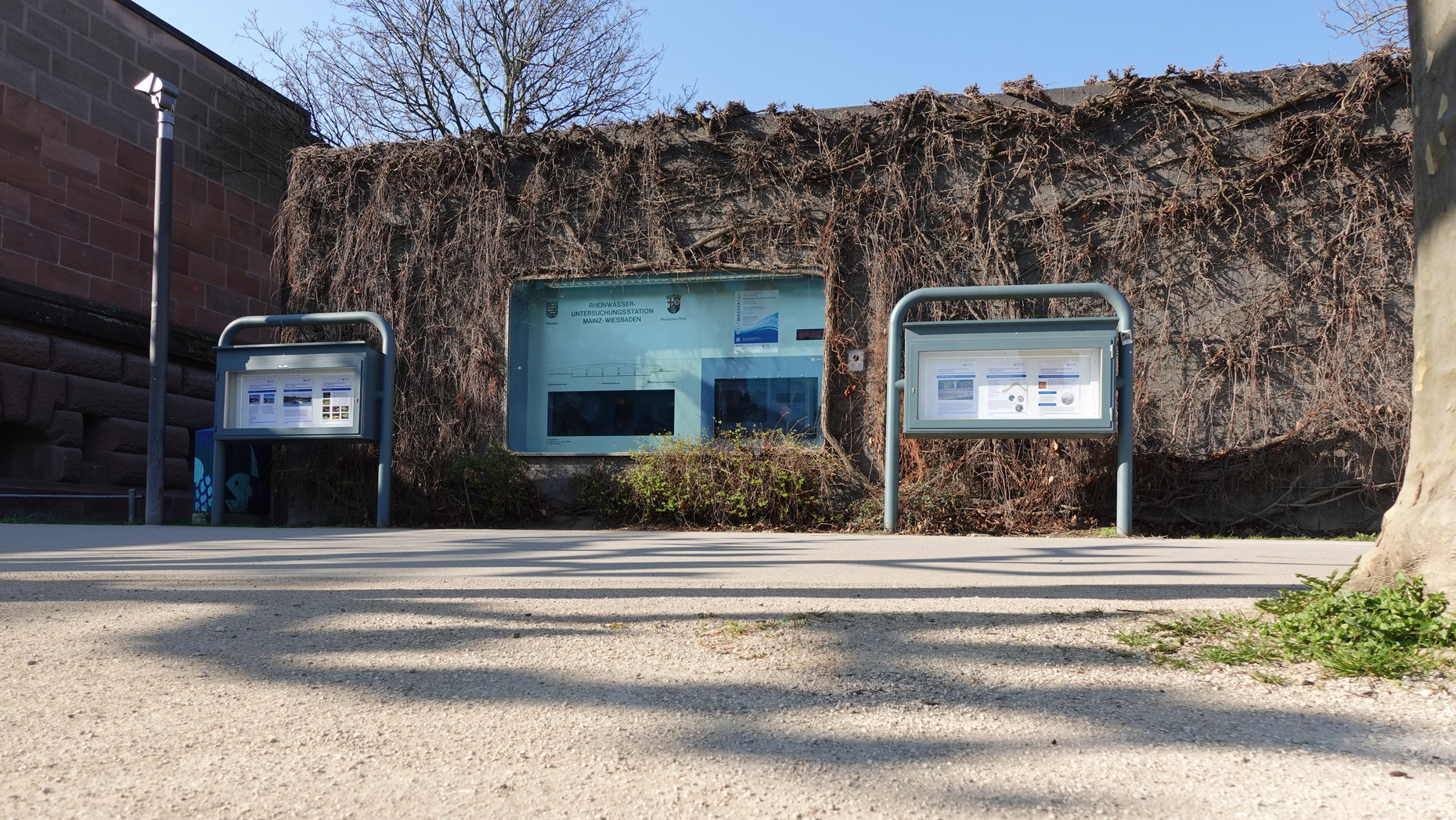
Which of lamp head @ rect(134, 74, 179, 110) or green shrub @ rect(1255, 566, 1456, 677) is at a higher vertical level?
lamp head @ rect(134, 74, 179, 110)

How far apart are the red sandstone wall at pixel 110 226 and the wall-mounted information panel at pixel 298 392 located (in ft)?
5.52

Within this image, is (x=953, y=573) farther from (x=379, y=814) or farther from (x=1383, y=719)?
(x=379, y=814)

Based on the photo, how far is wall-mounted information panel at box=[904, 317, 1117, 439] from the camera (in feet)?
21.3

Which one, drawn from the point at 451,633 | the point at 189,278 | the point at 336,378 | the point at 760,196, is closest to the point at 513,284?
the point at 336,378

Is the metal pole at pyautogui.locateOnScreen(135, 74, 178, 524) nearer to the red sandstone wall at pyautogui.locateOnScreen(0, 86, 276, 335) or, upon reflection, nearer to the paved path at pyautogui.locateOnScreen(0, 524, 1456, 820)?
the red sandstone wall at pyautogui.locateOnScreen(0, 86, 276, 335)

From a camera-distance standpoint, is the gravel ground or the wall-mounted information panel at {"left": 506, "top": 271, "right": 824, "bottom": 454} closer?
the gravel ground

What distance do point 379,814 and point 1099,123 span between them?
25.6 feet

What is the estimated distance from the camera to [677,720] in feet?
6.05

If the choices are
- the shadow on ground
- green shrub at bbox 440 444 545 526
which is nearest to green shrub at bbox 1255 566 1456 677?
the shadow on ground

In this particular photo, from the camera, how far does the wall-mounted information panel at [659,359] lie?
823 centimetres

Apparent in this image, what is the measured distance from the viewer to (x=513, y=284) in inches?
342

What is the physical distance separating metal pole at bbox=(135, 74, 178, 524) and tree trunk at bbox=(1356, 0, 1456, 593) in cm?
763

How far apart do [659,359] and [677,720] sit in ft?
22.1

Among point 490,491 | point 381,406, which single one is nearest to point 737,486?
point 490,491
